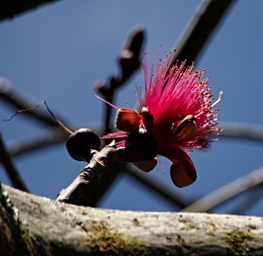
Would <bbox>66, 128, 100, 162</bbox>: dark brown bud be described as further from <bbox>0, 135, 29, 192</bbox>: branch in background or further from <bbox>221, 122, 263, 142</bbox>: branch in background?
<bbox>221, 122, 263, 142</bbox>: branch in background

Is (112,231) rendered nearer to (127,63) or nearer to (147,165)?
(147,165)

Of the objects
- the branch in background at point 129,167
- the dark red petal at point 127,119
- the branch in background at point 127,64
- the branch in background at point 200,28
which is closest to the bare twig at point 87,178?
the dark red petal at point 127,119

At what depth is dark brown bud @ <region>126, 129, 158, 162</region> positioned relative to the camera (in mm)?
1458

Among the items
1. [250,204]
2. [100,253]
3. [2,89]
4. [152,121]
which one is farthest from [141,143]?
[250,204]

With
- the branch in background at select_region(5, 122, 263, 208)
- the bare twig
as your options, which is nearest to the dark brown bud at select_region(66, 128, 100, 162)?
the bare twig

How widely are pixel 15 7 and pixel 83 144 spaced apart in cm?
48

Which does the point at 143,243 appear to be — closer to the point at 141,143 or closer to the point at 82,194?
the point at 82,194

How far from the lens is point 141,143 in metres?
1.47

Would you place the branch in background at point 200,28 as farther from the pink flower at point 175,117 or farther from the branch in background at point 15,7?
the branch in background at point 15,7

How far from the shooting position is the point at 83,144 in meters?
1.52

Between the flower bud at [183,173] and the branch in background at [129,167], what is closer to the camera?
the flower bud at [183,173]

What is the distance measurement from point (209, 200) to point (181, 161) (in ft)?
7.01

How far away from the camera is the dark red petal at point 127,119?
5.15 feet

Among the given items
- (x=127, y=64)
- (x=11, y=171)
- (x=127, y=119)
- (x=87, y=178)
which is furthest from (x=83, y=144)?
(x=127, y=64)
